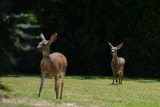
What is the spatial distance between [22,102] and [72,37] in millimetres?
14090

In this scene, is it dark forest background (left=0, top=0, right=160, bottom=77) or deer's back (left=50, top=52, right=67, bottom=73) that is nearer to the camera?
deer's back (left=50, top=52, right=67, bottom=73)

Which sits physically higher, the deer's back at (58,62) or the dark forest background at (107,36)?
the dark forest background at (107,36)

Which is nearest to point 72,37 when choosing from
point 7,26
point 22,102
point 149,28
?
point 149,28

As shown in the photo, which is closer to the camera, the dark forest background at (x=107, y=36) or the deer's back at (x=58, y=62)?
the deer's back at (x=58, y=62)

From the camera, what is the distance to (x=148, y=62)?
77.2 feet

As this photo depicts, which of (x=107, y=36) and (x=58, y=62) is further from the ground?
(x=107, y=36)

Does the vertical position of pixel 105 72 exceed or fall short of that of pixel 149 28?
it falls short

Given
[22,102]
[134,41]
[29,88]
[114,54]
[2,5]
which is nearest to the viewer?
[2,5]

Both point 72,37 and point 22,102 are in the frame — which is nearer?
point 22,102

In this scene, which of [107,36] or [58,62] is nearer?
[58,62]

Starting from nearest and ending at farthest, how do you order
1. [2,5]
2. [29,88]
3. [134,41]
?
[2,5] → [29,88] → [134,41]

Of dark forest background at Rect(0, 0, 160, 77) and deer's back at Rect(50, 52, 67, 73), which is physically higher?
dark forest background at Rect(0, 0, 160, 77)

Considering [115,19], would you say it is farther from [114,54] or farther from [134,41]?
[114,54]

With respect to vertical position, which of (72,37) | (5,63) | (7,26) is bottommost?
(5,63)
